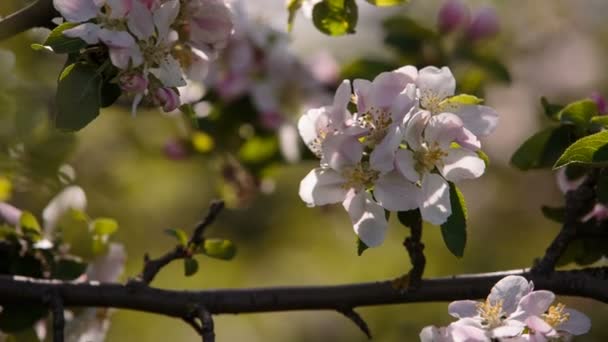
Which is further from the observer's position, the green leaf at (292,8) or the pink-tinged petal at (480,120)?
the green leaf at (292,8)

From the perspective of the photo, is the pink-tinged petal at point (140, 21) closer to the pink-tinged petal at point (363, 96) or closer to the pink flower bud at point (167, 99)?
the pink flower bud at point (167, 99)

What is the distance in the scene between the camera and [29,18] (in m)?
1.73

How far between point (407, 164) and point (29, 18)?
616mm

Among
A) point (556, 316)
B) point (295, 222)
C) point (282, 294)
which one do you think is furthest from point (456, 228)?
point (295, 222)

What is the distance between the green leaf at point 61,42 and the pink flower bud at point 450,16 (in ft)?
4.79

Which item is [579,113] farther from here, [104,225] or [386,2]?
[104,225]

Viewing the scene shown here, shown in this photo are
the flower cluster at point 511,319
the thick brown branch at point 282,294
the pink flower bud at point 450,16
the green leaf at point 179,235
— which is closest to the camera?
the flower cluster at point 511,319

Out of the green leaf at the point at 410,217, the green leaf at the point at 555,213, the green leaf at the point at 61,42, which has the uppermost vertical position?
the green leaf at the point at 61,42

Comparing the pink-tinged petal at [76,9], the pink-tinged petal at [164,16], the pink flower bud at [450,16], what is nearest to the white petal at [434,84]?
the pink-tinged petal at [164,16]

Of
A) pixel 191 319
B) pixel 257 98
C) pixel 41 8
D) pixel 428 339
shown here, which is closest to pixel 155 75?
pixel 41 8

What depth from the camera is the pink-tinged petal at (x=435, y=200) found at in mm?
1577

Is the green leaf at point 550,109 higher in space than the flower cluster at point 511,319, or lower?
higher

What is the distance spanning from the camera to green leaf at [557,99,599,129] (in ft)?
6.01

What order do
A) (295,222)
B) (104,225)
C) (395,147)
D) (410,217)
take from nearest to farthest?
(395,147)
(410,217)
(104,225)
(295,222)
